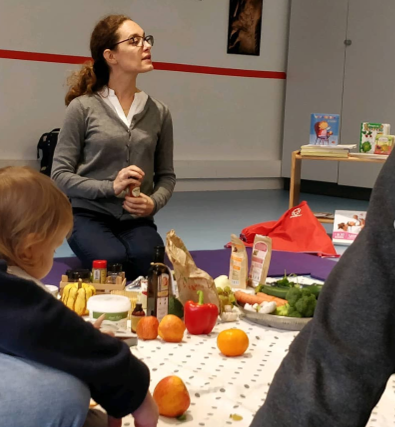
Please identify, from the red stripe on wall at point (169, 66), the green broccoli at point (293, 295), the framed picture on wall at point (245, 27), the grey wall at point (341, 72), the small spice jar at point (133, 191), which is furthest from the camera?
the framed picture on wall at point (245, 27)

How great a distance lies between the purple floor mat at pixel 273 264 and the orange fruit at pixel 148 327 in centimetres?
95

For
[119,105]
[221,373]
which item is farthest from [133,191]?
[221,373]

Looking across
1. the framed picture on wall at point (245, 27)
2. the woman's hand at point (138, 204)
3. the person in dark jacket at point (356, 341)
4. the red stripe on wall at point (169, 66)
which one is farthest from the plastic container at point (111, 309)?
the framed picture on wall at point (245, 27)

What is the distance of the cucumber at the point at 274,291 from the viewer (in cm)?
237

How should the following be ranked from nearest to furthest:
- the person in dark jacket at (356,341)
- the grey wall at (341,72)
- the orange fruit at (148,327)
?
the person in dark jacket at (356,341), the orange fruit at (148,327), the grey wall at (341,72)

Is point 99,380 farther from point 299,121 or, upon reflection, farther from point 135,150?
point 299,121

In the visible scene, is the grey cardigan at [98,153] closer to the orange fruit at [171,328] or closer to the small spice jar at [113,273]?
the small spice jar at [113,273]

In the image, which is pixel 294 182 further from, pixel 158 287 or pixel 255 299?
pixel 158 287

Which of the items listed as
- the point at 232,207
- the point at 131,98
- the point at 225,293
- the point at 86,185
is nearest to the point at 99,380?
the point at 225,293

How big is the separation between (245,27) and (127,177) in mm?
4956

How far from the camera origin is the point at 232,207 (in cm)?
595

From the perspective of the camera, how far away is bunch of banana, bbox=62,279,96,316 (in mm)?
2246

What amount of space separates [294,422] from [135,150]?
A: 272 centimetres

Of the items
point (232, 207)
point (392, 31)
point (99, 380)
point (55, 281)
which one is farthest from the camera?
point (392, 31)
